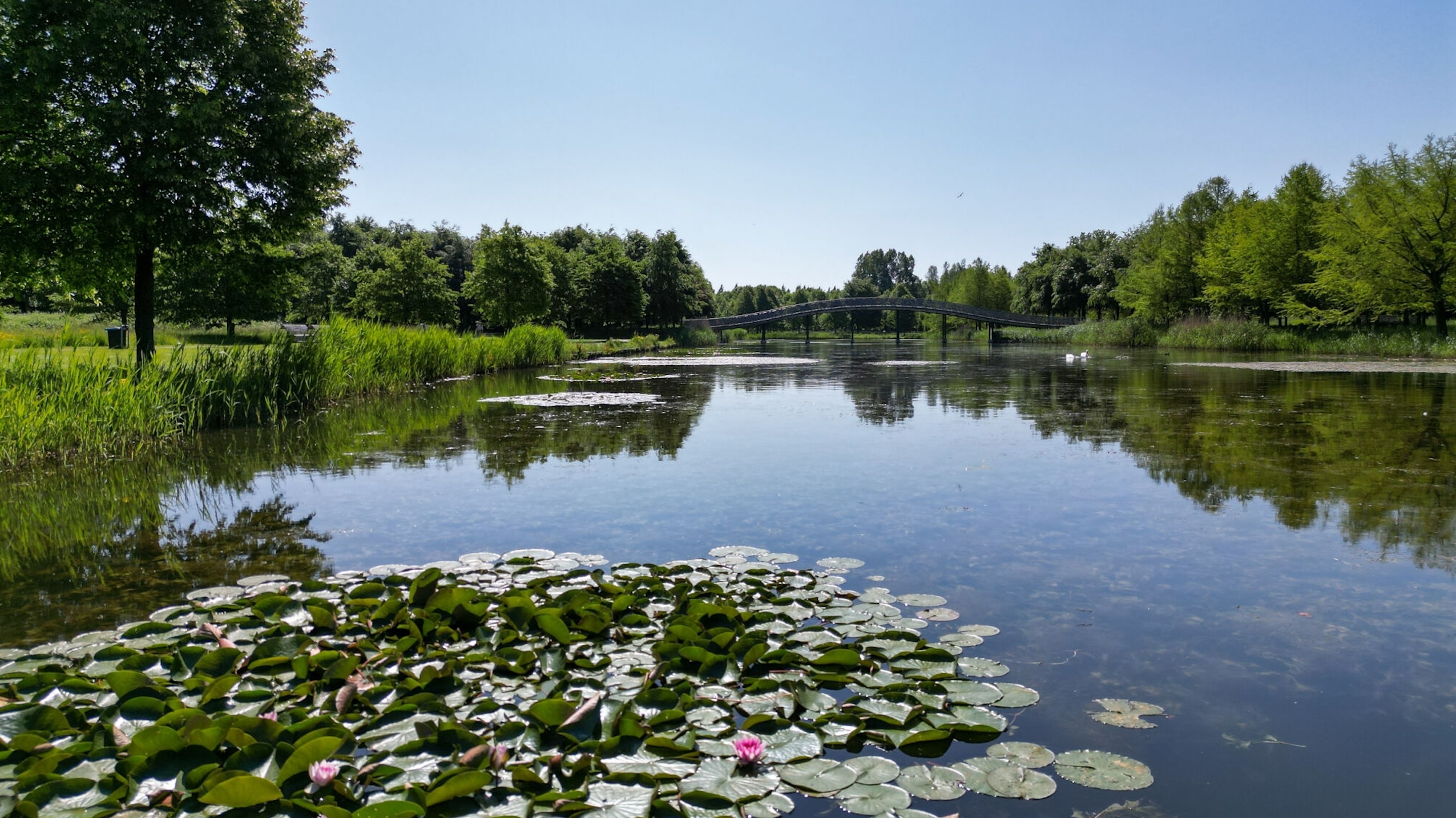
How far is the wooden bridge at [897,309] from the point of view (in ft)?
224

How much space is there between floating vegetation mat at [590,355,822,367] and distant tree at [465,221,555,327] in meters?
4.34

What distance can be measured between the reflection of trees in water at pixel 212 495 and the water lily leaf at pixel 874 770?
12.4 ft

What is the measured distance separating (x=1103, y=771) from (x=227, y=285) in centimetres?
4186

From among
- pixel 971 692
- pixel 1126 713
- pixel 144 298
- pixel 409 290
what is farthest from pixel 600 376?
pixel 1126 713

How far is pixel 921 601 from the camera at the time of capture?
436 centimetres

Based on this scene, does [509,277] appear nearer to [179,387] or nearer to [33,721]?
[179,387]

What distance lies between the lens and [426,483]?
307 inches

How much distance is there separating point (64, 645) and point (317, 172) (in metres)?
12.1

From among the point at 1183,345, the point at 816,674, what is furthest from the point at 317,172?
the point at 1183,345

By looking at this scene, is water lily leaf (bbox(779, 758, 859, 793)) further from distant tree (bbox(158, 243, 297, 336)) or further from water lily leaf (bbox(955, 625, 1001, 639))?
distant tree (bbox(158, 243, 297, 336))

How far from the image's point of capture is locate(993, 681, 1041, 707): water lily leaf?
318cm

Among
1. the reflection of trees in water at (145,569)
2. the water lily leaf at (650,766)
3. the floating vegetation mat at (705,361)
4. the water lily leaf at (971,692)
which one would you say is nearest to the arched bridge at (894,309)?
the floating vegetation mat at (705,361)

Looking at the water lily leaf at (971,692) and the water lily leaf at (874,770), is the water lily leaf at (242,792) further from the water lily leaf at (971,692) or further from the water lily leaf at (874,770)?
the water lily leaf at (971,692)

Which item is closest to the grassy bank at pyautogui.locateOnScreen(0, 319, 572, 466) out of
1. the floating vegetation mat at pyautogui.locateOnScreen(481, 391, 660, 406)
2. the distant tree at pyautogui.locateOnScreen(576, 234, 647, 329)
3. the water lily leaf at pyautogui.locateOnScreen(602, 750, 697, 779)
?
the floating vegetation mat at pyautogui.locateOnScreen(481, 391, 660, 406)
